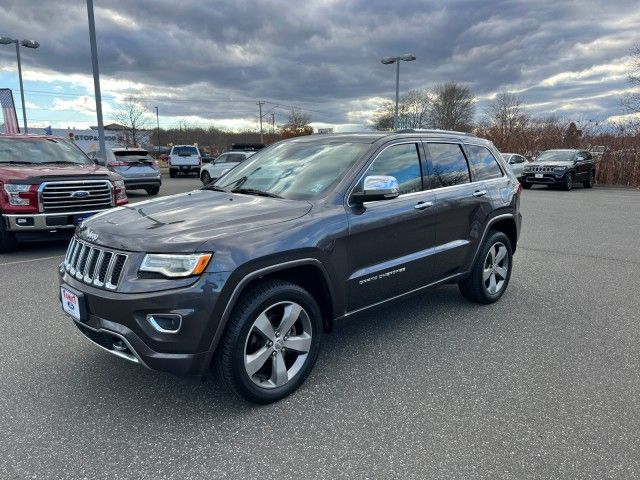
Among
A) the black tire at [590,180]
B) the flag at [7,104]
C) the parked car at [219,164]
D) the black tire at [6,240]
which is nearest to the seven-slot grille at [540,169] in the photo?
the black tire at [590,180]

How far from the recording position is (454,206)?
4.31m

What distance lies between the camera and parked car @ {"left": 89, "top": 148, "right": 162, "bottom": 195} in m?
15.8

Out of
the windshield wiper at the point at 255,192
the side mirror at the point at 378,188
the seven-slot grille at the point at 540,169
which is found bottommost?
the seven-slot grille at the point at 540,169

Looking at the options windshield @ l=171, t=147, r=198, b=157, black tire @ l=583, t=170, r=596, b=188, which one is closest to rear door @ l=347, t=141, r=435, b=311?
black tire @ l=583, t=170, r=596, b=188

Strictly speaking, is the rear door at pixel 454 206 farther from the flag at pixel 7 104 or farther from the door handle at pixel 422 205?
the flag at pixel 7 104

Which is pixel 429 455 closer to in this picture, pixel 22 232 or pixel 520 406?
pixel 520 406

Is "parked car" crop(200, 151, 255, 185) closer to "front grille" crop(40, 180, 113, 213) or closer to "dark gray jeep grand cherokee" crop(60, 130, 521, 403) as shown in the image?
"front grille" crop(40, 180, 113, 213)

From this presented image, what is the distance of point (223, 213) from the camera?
3.13 metres

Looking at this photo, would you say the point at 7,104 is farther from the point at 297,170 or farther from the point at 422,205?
the point at 422,205

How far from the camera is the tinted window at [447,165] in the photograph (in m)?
4.25

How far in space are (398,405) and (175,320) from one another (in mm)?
1512

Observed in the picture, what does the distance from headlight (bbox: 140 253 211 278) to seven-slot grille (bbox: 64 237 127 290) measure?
23cm

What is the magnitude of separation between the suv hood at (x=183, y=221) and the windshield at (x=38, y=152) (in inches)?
216

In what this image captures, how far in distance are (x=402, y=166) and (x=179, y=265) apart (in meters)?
2.12
